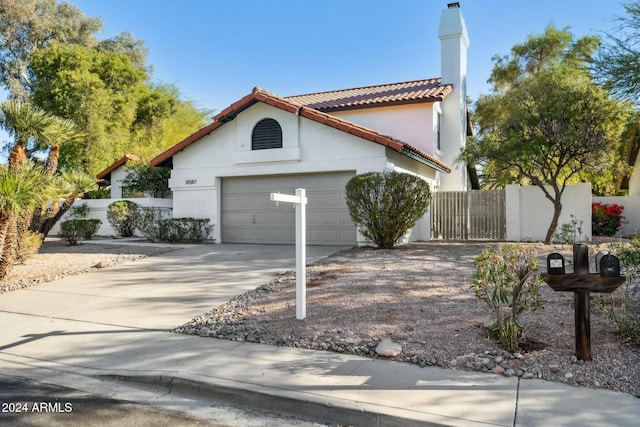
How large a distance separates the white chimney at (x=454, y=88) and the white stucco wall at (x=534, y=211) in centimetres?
468

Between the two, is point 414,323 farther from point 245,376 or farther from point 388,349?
point 245,376

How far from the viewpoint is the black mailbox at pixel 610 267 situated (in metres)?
4.35

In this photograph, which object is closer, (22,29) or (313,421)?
(313,421)

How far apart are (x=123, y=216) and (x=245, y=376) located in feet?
48.3

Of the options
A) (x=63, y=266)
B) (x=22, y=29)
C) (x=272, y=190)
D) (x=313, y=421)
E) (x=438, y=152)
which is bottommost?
(x=313, y=421)

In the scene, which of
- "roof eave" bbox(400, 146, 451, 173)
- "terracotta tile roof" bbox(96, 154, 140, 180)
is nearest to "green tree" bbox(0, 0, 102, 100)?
"terracotta tile roof" bbox(96, 154, 140, 180)

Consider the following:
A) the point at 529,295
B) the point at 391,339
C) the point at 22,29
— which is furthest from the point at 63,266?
the point at 22,29

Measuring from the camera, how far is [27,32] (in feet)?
104

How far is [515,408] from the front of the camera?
3641mm

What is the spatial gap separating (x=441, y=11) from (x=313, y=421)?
21.1 meters

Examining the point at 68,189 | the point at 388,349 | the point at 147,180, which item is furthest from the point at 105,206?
the point at 388,349

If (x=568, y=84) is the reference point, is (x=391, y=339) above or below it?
below

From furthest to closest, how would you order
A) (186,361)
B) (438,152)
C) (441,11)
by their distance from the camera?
(441,11)
(438,152)
(186,361)

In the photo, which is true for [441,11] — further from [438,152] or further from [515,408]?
[515,408]
